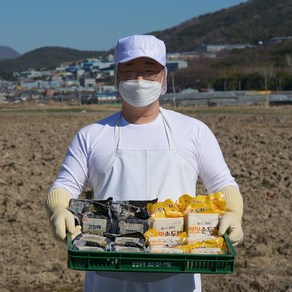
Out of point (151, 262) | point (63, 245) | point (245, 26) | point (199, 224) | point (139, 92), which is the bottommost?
point (63, 245)

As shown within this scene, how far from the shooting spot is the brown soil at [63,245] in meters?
7.14

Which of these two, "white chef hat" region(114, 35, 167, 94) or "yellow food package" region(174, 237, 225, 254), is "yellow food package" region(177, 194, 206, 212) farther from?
"white chef hat" region(114, 35, 167, 94)

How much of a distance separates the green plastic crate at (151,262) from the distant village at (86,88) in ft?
180

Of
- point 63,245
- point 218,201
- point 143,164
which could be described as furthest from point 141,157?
point 63,245

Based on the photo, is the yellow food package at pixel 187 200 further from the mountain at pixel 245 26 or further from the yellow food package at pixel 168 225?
the mountain at pixel 245 26

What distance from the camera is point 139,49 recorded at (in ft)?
11.5

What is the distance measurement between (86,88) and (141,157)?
121818mm

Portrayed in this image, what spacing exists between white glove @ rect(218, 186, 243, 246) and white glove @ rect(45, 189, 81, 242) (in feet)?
2.04

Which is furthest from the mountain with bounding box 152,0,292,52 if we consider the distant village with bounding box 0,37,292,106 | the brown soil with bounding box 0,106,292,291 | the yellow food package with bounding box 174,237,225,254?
the yellow food package with bounding box 174,237,225,254

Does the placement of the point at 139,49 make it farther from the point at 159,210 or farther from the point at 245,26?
the point at 245,26

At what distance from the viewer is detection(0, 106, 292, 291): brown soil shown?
7.14 metres

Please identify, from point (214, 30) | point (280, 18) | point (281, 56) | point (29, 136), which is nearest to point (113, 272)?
point (29, 136)

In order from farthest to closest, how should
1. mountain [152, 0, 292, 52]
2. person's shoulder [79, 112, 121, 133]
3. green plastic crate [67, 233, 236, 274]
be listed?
mountain [152, 0, 292, 52], person's shoulder [79, 112, 121, 133], green plastic crate [67, 233, 236, 274]

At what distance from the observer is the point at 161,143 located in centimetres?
355
